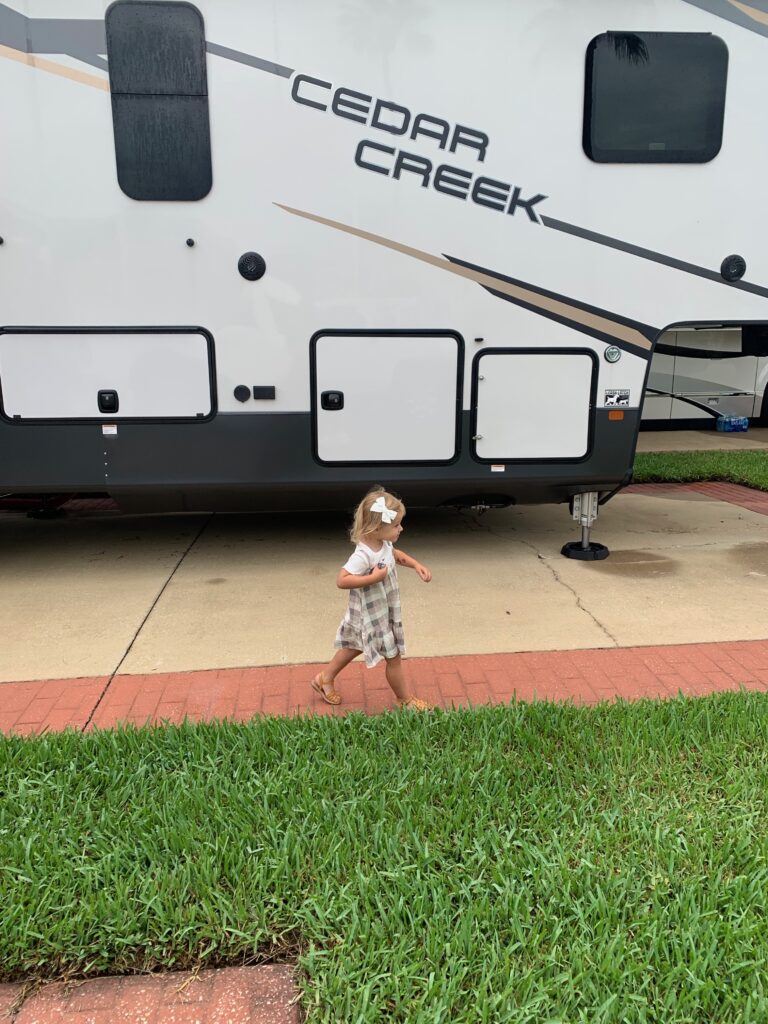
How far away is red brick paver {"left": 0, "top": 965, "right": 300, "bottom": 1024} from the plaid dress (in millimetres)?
1358

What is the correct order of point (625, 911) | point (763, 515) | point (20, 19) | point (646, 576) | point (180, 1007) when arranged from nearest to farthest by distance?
point (180, 1007)
point (625, 911)
point (20, 19)
point (646, 576)
point (763, 515)

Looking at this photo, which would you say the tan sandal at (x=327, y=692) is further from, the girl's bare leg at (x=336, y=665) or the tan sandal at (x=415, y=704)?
the tan sandal at (x=415, y=704)

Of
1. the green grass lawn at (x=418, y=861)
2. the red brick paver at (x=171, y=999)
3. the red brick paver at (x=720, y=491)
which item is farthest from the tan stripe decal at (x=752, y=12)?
the red brick paver at (x=171, y=999)

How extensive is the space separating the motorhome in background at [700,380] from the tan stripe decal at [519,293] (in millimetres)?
8038

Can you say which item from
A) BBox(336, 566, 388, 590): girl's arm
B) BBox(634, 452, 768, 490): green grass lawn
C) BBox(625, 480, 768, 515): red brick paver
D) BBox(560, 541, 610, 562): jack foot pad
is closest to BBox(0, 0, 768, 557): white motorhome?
BBox(560, 541, 610, 562): jack foot pad

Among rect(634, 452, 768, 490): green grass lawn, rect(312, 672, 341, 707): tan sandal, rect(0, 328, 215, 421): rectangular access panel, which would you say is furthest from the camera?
rect(634, 452, 768, 490): green grass lawn

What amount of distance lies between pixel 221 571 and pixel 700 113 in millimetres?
4313

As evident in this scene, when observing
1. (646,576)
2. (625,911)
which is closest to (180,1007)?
(625,911)

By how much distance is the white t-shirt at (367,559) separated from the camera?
3.14 meters

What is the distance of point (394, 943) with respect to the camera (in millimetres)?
2084

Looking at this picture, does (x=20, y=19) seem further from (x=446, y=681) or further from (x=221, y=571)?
(x=446, y=681)

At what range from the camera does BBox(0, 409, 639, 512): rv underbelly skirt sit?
485 cm

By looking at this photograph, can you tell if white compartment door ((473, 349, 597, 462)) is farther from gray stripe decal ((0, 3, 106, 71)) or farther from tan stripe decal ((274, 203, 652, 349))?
gray stripe decal ((0, 3, 106, 71))

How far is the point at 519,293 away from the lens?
16.4 feet
